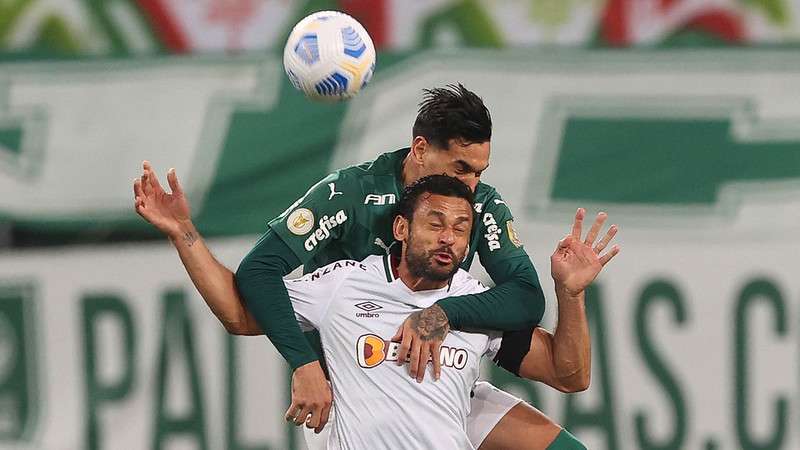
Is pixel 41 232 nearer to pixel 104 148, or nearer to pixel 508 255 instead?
pixel 104 148

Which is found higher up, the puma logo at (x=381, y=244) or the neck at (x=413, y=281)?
the puma logo at (x=381, y=244)

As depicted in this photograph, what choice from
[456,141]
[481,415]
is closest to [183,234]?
[456,141]

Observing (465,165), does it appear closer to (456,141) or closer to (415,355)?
(456,141)

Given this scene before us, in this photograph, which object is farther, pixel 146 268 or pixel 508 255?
pixel 146 268

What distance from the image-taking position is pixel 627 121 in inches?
324

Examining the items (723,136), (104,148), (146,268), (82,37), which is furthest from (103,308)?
(723,136)

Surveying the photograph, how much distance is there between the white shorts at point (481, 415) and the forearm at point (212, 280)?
0.48 metres

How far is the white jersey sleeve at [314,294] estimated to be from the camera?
5195 millimetres

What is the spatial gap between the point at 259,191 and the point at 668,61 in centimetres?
246

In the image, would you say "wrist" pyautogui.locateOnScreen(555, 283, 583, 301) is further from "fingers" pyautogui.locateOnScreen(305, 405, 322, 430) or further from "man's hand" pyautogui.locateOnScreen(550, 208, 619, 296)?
"fingers" pyautogui.locateOnScreen(305, 405, 322, 430)

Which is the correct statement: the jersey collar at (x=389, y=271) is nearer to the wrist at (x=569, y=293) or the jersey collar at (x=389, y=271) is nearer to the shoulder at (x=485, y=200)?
the shoulder at (x=485, y=200)

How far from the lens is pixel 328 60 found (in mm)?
5191

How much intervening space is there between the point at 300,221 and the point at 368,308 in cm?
40

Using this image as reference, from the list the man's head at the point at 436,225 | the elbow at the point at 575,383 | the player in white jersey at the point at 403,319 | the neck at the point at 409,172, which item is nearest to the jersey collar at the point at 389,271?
the player in white jersey at the point at 403,319
